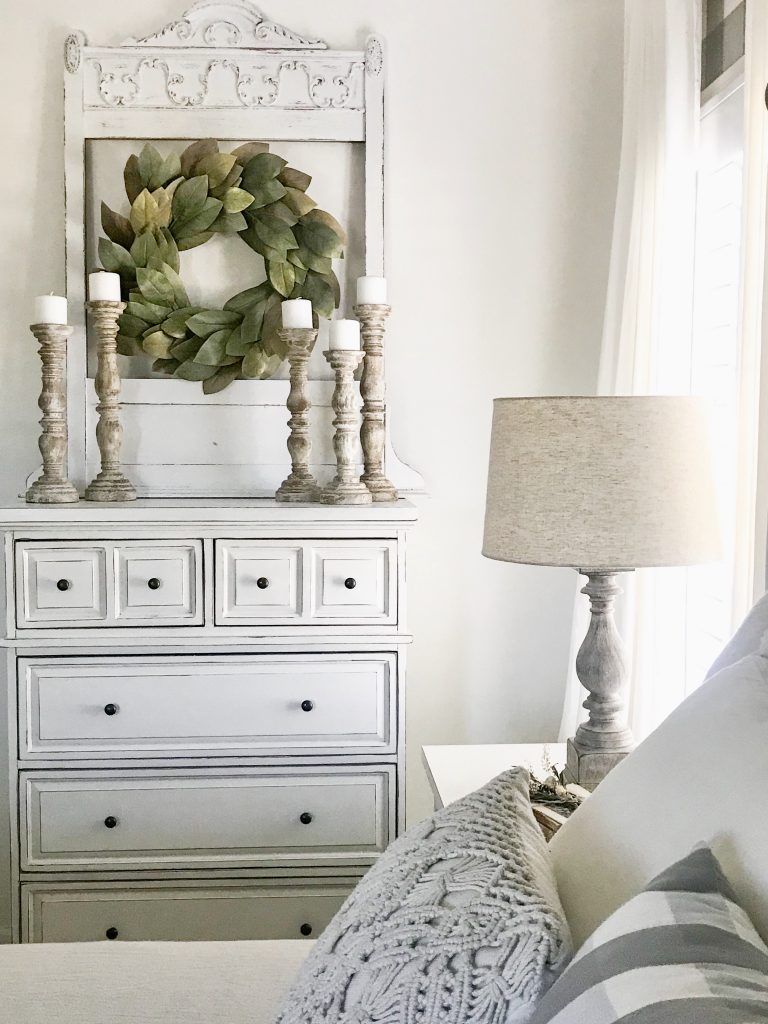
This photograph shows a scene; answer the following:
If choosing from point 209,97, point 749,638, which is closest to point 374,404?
point 209,97

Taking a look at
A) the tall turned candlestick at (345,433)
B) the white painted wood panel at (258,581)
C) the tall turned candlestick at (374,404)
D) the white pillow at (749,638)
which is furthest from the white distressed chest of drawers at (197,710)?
the white pillow at (749,638)

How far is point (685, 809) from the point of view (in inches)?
34.2

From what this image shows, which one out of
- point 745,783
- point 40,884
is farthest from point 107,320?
point 745,783

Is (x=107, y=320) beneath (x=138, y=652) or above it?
above

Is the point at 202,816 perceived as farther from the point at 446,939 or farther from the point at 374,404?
the point at 446,939

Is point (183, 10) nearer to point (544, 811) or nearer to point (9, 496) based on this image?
point (9, 496)

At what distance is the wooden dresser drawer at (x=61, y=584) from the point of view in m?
2.31

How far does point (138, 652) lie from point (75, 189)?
1215 mm

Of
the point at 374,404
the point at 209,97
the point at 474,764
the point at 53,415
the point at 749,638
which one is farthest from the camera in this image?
the point at 209,97

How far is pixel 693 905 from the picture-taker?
0.71 meters

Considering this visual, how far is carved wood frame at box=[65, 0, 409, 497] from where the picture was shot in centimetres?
269

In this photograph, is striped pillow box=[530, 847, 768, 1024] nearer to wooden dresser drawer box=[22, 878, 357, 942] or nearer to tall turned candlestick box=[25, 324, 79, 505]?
wooden dresser drawer box=[22, 878, 357, 942]

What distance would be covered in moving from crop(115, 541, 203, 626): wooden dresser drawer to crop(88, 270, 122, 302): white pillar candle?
2.03 ft

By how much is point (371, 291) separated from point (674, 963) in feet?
Result: 6.82
